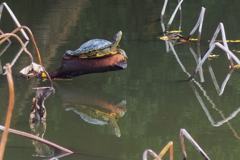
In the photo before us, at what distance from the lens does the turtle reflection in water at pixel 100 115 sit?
12.5 feet

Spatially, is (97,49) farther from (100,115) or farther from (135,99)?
(100,115)

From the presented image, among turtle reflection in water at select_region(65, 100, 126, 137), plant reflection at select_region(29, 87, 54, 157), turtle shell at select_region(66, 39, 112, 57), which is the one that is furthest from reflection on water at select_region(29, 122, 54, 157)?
turtle shell at select_region(66, 39, 112, 57)

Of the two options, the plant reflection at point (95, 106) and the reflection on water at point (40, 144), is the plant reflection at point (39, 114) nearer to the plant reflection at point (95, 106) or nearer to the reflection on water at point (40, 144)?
the reflection on water at point (40, 144)

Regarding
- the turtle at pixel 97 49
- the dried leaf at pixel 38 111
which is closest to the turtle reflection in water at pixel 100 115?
the dried leaf at pixel 38 111

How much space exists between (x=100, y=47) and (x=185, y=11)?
18.1 ft

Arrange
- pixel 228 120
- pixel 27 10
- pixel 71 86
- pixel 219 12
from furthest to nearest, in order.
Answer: pixel 27 10, pixel 219 12, pixel 71 86, pixel 228 120

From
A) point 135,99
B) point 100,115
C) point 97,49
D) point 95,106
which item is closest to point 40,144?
point 100,115

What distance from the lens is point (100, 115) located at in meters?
4.05

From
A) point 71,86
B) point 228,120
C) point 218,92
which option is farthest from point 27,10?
point 228,120

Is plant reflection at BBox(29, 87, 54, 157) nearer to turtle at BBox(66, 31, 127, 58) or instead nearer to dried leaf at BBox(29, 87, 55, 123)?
dried leaf at BBox(29, 87, 55, 123)

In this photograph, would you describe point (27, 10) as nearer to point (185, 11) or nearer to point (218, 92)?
point (185, 11)

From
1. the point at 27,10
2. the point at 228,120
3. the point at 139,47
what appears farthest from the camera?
the point at 27,10

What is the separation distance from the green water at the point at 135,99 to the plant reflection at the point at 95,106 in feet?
0.03

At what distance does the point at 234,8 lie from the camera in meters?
9.81
